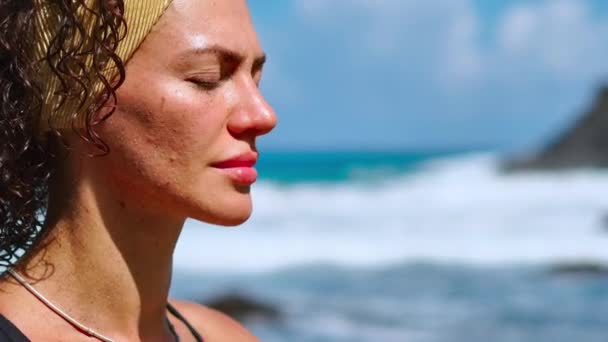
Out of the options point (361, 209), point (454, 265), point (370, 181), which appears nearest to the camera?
point (454, 265)

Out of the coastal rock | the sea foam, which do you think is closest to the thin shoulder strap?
the coastal rock

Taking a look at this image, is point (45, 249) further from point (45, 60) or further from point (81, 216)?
point (45, 60)

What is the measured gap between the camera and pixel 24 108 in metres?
2.47

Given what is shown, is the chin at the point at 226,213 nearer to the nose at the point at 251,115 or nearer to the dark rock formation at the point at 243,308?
the nose at the point at 251,115

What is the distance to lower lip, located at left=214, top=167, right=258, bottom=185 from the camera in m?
2.48

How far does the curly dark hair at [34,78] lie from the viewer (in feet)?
7.86

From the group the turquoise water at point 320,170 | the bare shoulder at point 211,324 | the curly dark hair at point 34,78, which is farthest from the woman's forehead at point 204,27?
the turquoise water at point 320,170

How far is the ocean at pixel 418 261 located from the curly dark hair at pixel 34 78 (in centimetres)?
833

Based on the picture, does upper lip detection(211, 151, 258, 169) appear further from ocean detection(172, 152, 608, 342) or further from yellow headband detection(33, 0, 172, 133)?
ocean detection(172, 152, 608, 342)

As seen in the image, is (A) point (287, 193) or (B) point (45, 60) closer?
(B) point (45, 60)

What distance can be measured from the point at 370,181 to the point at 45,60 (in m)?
37.3

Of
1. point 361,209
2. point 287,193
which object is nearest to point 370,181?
point 287,193

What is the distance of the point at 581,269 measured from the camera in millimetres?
15242

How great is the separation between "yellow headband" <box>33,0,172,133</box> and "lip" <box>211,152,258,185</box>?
291 mm
